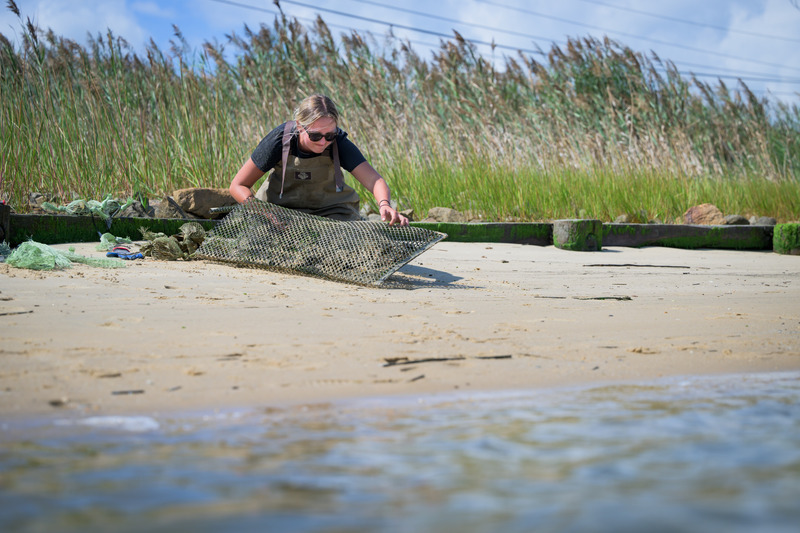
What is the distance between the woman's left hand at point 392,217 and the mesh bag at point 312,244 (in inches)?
2.7

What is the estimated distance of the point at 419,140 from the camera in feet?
27.4

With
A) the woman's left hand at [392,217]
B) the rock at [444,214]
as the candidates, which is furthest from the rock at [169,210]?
the rock at [444,214]

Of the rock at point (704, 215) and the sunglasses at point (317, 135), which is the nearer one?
the sunglasses at point (317, 135)

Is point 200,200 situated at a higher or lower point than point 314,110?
lower

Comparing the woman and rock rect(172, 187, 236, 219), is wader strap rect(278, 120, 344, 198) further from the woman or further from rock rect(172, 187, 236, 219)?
rock rect(172, 187, 236, 219)

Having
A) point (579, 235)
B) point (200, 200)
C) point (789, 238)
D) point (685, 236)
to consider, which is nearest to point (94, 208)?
point (200, 200)

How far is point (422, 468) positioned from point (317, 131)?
10.8 feet

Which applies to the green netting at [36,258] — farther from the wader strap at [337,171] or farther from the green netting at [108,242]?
the wader strap at [337,171]

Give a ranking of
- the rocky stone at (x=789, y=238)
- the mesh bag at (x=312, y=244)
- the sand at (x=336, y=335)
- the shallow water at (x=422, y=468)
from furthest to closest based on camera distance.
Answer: the rocky stone at (x=789, y=238), the mesh bag at (x=312, y=244), the sand at (x=336, y=335), the shallow water at (x=422, y=468)

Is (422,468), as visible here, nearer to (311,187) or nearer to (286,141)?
(286,141)

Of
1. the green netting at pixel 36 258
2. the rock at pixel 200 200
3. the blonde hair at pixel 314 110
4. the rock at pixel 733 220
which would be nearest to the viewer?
the green netting at pixel 36 258

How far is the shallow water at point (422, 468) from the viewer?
3.93 feet

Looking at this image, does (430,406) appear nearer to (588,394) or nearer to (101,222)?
(588,394)

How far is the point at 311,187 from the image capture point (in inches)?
190
